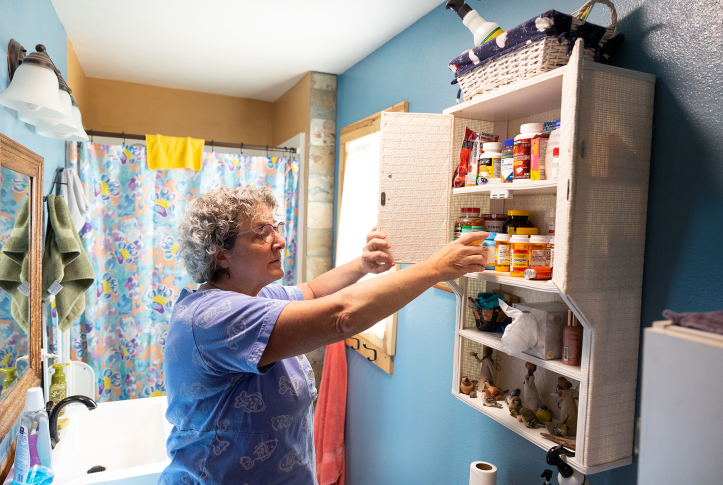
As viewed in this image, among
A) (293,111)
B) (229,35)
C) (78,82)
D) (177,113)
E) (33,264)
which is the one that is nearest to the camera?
(33,264)

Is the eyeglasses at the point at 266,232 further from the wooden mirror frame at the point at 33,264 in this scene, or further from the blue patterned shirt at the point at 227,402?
the wooden mirror frame at the point at 33,264

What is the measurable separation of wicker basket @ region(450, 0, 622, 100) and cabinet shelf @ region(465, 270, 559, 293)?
48 centimetres

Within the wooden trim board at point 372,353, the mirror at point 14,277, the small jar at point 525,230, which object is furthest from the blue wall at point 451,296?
the mirror at point 14,277

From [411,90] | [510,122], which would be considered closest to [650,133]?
[510,122]

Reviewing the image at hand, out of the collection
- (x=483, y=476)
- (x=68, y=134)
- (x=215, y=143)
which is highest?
(x=215, y=143)

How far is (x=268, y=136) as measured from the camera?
3.71 metres

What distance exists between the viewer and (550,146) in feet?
3.60

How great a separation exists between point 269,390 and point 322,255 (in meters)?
1.75

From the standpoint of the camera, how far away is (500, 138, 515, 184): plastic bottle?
3.94 feet

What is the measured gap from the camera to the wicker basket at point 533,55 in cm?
105

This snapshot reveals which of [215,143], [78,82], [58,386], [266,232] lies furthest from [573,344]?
[78,82]

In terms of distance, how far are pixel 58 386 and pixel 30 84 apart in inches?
44.4

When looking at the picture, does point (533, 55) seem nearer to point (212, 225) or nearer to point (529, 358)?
point (529, 358)

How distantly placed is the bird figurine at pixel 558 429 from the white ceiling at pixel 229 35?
5.09ft
